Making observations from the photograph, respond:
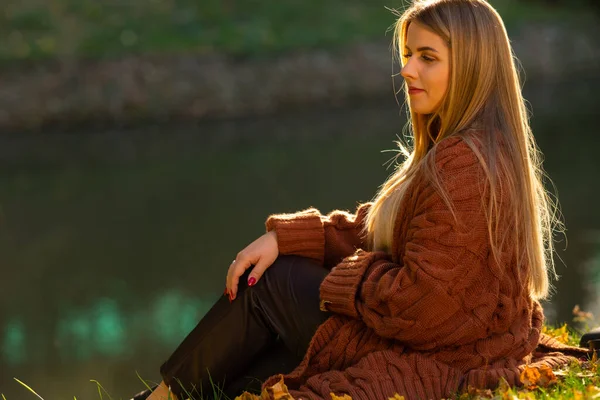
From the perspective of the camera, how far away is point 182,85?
41.3 ft

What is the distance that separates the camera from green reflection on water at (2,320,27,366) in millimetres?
4621

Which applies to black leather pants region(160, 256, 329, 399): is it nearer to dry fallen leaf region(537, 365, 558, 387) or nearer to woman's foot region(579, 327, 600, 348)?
dry fallen leaf region(537, 365, 558, 387)

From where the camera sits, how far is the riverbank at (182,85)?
39.3 feet

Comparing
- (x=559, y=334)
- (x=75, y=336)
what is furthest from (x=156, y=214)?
(x=559, y=334)

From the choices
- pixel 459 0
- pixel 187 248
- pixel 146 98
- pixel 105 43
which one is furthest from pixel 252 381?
pixel 105 43

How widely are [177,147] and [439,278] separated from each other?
27.3 ft

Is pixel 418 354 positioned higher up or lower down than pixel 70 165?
higher up

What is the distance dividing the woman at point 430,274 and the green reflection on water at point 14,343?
2133 mm

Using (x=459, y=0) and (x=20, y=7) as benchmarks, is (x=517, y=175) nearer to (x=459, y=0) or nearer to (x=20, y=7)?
(x=459, y=0)

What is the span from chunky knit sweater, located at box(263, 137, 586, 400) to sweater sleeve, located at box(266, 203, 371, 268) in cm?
22

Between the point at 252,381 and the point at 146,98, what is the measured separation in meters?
10.1

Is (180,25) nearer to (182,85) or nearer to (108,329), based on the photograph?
(182,85)

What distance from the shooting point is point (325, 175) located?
8.59 m

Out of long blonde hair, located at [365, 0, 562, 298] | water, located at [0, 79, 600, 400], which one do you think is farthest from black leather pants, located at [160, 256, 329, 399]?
water, located at [0, 79, 600, 400]
